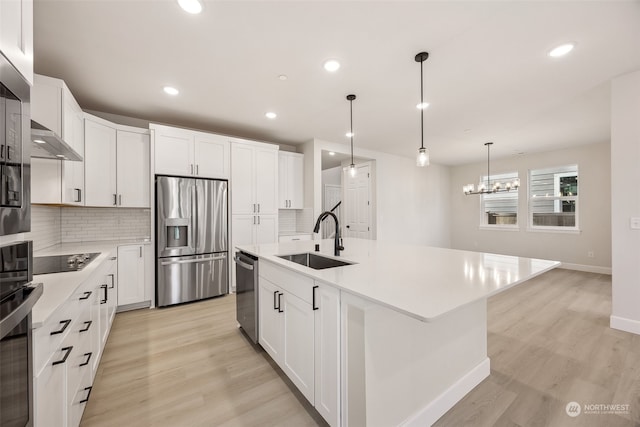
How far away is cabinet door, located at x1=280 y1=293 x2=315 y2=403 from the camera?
1.56 meters

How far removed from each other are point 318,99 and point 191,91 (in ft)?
4.84

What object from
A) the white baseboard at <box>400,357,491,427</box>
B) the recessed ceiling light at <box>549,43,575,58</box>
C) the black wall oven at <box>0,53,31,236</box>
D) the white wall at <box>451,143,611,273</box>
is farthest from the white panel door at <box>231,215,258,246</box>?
the white wall at <box>451,143,611,273</box>

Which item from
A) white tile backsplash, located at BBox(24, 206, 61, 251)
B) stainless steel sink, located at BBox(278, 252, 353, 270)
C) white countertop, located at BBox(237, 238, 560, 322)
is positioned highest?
white tile backsplash, located at BBox(24, 206, 61, 251)

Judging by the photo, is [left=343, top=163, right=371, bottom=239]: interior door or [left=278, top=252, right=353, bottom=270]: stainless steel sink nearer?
[left=278, top=252, right=353, bottom=270]: stainless steel sink

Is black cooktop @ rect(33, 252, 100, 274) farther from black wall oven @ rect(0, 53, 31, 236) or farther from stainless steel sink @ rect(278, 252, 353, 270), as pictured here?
stainless steel sink @ rect(278, 252, 353, 270)

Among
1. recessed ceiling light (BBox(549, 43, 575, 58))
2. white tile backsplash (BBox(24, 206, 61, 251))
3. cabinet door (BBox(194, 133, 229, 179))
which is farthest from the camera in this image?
cabinet door (BBox(194, 133, 229, 179))

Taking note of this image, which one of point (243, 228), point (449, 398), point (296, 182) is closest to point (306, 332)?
point (449, 398)

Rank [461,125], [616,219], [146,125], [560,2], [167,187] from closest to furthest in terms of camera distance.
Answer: [560,2] → [616,219] → [167,187] → [146,125] → [461,125]

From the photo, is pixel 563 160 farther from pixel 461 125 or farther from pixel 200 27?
pixel 200 27

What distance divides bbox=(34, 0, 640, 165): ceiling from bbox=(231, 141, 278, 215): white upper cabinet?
0.53 metres

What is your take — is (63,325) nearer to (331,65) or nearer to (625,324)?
(331,65)

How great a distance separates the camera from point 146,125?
3824 mm

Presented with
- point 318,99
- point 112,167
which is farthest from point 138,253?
point 318,99

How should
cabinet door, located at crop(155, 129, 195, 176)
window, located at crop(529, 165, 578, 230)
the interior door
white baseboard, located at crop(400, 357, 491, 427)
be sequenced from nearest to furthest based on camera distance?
white baseboard, located at crop(400, 357, 491, 427)
cabinet door, located at crop(155, 129, 195, 176)
window, located at crop(529, 165, 578, 230)
the interior door
